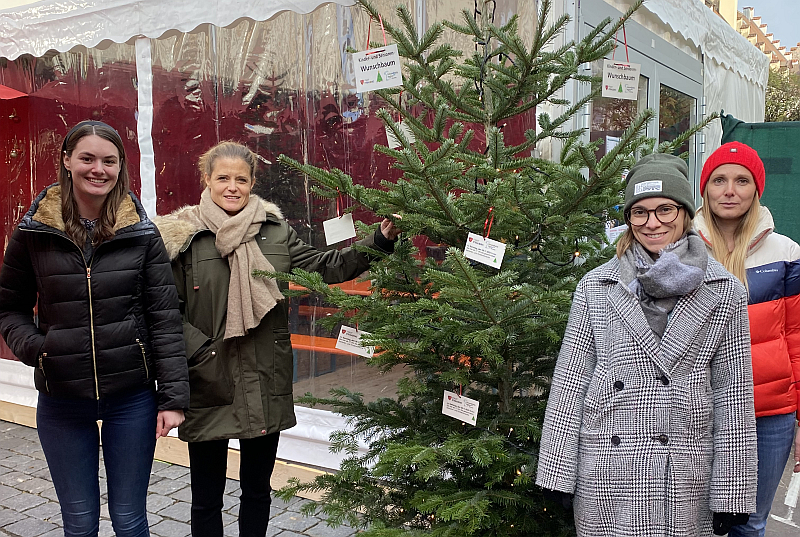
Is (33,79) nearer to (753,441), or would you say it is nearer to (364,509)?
(364,509)

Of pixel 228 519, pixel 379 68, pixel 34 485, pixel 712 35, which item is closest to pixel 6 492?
pixel 34 485

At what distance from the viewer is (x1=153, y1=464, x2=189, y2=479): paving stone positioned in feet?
16.0

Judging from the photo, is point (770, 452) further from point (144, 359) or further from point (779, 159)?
point (779, 159)

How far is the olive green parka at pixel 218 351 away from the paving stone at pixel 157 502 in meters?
1.72

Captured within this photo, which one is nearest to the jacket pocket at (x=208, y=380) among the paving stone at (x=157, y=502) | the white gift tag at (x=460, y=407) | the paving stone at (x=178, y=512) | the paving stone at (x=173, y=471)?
the white gift tag at (x=460, y=407)

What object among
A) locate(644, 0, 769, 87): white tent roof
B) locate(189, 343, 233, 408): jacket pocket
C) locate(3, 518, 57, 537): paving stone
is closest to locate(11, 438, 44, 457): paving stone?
locate(3, 518, 57, 537): paving stone

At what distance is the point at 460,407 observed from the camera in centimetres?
242

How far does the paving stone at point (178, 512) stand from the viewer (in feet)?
13.7

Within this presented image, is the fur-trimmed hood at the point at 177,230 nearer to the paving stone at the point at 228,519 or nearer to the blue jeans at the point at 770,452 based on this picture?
the paving stone at the point at 228,519

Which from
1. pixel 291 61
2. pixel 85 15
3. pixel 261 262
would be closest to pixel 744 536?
pixel 261 262

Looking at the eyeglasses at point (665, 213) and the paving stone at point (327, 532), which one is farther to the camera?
the paving stone at point (327, 532)

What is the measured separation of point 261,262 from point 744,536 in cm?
236

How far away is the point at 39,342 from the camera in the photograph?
2.64m

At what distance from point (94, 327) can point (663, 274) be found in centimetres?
214
